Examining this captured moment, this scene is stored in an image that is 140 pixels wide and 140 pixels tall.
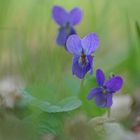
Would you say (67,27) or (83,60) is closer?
(83,60)

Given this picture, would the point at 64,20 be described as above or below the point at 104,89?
above

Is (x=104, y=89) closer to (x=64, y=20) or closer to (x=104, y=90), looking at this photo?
(x=104, y=90)

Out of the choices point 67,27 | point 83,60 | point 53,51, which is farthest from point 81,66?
point 53,51

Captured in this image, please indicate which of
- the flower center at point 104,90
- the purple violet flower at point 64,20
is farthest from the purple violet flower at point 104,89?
the purple violet flower at point 64,20

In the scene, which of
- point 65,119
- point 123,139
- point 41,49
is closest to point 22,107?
point 65,119

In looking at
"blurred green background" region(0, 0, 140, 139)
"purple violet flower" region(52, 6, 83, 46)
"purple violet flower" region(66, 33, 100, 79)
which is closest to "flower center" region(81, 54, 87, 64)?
"purple violet flower" region(66, 33, 100, 79)

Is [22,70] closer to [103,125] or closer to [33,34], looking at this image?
[33,34]
